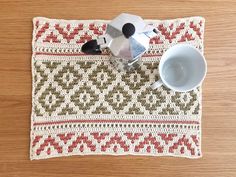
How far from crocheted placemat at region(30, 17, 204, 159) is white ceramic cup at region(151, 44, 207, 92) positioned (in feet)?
0.10

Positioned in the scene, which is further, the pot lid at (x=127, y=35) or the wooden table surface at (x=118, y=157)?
the wooden table surface at (x=118, y=157)

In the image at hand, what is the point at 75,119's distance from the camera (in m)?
0.78

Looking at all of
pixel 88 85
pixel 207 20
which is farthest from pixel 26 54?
pixel 207 20

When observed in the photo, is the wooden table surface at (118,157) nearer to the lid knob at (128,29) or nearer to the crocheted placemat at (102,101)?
the crocheted placemat at (102,101)

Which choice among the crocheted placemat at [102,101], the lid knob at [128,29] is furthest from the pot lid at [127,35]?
the crocheted placemat at [102,101]

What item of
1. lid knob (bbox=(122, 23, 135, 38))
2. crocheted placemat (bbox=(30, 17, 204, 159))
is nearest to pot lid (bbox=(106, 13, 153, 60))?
lid knob (bbox=(122, 23, 135, 38))

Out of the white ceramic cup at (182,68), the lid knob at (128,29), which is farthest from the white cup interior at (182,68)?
the lid knob at (128,29)

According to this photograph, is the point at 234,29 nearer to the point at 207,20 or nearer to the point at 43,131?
the point at 207,20

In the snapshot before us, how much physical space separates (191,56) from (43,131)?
358 mm

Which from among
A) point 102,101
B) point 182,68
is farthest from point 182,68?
point 102,101

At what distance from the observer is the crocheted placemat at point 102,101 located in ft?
2.53

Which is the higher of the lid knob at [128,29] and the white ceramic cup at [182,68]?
the lid knob at [128,29]

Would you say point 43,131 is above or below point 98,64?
below

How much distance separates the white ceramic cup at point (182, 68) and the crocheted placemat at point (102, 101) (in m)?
0.03
